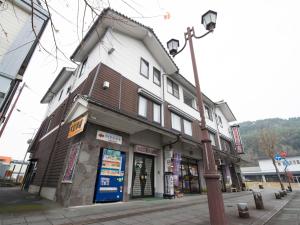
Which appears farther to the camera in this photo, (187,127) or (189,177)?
(187,127)

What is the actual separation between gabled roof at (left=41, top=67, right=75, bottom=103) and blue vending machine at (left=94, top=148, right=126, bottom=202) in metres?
9.23

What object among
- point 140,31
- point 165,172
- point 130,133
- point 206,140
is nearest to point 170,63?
point 140,31

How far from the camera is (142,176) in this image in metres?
9.95

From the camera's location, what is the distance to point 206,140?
388 cm

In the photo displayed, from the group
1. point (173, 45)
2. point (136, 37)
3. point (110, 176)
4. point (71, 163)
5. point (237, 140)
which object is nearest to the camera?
point (173, 45)

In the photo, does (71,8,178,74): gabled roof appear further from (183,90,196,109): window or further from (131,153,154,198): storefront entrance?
(131,153,154,198): storefront entrance

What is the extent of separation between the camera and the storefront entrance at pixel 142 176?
374 inches

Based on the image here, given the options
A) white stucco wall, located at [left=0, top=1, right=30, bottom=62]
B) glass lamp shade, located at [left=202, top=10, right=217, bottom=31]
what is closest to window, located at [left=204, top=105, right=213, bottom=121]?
glass lamp shade, located at [left=202, top=10, right=217, bottom=31]

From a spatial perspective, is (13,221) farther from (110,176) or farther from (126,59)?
(126,59)

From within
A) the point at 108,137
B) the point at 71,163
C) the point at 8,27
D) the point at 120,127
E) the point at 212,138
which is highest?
the point at 8,27

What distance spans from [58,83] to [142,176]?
12.3m

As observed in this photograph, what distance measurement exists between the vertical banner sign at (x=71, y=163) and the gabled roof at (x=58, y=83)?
856cm

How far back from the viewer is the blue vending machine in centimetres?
730

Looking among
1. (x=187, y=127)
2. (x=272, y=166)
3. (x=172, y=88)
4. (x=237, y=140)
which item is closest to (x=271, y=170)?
(x=272, y=166)
